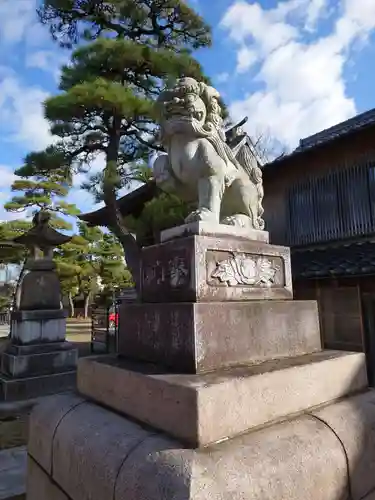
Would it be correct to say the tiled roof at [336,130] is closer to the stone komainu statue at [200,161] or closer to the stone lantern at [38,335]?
the stone lantern at [38,335]

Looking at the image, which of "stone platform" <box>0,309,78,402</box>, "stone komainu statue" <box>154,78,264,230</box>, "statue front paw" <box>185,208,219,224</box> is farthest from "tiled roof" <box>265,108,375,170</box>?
"statue front paw" <box>185,208,219,224</box>

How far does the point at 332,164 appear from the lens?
8.29 meters

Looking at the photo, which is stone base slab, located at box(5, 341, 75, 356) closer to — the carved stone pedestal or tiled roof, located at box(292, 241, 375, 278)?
the carved stone pedestal

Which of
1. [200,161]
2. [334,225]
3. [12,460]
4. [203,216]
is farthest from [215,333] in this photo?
[334,225]

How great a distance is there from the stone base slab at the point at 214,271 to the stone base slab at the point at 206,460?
796mm

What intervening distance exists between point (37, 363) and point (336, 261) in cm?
663

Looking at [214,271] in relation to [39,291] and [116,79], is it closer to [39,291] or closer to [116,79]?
[39,291]

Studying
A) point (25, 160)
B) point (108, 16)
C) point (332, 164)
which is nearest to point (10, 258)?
point (25, 160)

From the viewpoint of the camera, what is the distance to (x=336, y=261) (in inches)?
270

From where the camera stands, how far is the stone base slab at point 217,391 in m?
1.50

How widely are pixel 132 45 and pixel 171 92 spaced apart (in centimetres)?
823

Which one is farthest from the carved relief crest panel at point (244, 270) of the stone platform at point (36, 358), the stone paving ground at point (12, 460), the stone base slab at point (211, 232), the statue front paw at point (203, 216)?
the stone platform at point (36, 358)

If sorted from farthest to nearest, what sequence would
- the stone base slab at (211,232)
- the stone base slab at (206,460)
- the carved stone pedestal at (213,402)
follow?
the stone base slab at (211,232), the carved stone pedestal at (213,402), the stone base slab at (206,460)

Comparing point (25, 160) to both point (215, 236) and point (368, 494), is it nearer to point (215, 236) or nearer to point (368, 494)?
point (215, 236)
